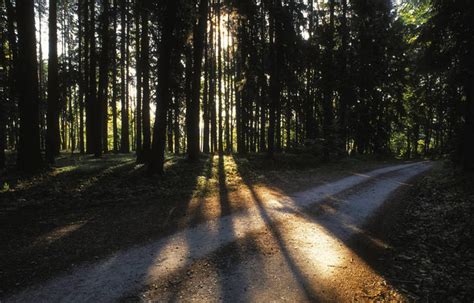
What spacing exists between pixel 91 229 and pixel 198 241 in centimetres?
→ 260

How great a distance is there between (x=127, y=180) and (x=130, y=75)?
2229cm

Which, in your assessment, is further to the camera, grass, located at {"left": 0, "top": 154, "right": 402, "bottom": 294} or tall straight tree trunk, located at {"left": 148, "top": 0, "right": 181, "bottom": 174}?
tall straight tree trunk, located at {"left": 148, "top": 0, "right": 181, "bottom": 174}

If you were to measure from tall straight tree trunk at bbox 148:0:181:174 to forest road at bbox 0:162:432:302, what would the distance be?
220 inches

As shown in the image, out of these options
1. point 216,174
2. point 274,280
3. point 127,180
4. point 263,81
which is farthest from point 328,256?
point 263,81

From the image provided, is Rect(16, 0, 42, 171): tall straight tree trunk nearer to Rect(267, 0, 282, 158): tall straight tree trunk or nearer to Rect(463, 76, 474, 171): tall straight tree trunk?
Rect(267, 0, 282, 158): tall straight tree trunk

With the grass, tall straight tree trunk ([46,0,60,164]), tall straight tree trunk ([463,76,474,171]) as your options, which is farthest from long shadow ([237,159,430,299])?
tall straight tree trunk ([46,0,60,164])

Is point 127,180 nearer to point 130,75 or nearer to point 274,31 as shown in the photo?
point 274,31

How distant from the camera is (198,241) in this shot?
6.91 metres

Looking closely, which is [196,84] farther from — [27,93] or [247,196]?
[247,196]

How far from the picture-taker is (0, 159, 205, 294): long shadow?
548cm

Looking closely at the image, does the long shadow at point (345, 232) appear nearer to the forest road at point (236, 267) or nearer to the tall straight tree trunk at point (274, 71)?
the forest road at point (236, 267)

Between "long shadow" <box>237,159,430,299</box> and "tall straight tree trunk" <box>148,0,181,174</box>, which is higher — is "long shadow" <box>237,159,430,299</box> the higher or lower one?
the lower one

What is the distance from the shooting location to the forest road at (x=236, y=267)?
473cm

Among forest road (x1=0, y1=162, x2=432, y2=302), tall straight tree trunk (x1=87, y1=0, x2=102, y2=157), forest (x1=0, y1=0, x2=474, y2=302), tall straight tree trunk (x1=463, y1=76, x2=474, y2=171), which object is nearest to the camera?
forest road (x1=0, y1=162, x2=432, y2=302)
